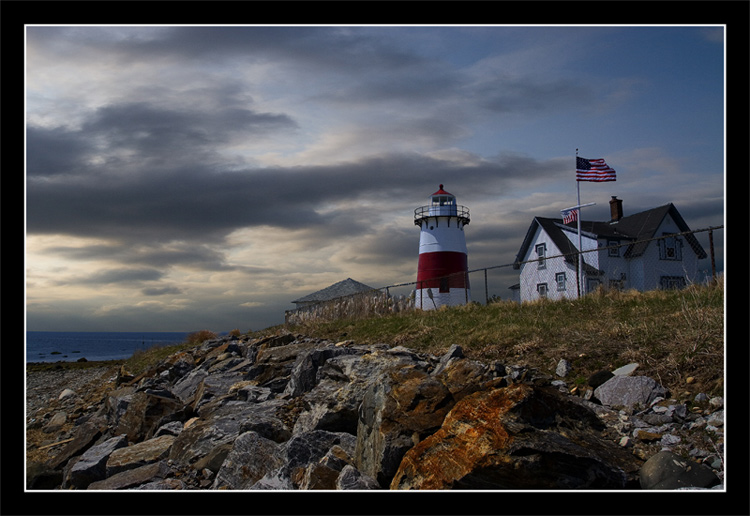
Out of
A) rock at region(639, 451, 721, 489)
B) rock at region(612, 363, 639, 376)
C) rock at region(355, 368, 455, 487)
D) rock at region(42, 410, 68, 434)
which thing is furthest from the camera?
rock at region(42, 410, 68, 434)

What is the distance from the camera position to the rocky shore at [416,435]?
436 centimetres

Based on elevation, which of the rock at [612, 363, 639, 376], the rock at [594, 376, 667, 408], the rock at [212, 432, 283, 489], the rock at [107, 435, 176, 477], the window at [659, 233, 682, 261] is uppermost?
the window at [659, 233, 682, 261]

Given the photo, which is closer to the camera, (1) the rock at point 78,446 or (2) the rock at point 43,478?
(2) the rock at point 43,478

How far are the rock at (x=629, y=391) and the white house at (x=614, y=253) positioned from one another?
26036mm

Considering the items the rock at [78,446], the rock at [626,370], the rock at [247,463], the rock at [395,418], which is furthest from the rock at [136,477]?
the rock at [626,370]

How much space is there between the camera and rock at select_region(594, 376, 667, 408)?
589cm

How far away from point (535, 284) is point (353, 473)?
3376 cm

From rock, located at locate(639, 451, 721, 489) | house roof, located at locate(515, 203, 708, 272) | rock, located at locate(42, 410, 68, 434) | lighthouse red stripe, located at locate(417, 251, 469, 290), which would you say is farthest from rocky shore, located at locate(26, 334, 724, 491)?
house roof, located at locate(515, 203, 708, 272)

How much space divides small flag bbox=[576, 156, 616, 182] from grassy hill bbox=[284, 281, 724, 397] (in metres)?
16.2

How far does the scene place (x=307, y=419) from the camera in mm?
7129

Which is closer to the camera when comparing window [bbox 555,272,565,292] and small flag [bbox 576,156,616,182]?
small flag [bbox 576,156,616,182]

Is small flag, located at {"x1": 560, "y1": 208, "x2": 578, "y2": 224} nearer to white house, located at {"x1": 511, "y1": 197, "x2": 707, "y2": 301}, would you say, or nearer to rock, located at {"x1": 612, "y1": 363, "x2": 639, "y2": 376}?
white house, located at {"x1": 511, "y1": 197, "x2": 707, "y2": 301}

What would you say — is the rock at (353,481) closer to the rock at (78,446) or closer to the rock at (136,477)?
the rock at (136,477)

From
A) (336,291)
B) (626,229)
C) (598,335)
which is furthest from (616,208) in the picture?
(598,335)
